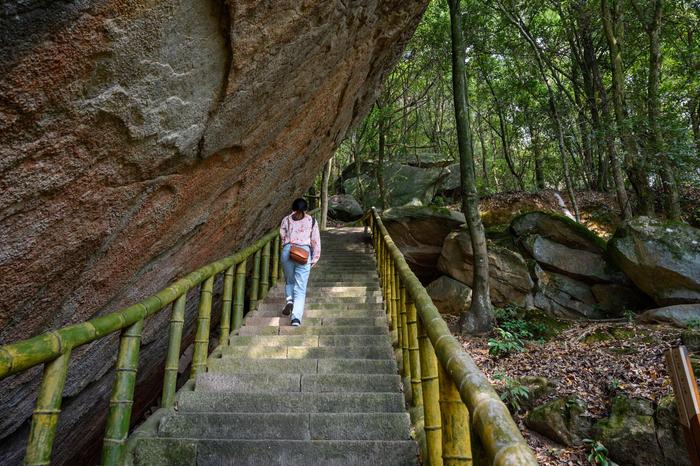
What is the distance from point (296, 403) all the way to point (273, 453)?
0.57 m

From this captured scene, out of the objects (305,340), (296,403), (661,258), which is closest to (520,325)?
(661,258)

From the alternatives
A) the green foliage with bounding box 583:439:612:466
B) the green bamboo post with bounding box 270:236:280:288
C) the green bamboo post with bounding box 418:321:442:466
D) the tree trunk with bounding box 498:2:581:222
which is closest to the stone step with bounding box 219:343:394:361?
the green bamboo post with bounding box 418:321:442:466

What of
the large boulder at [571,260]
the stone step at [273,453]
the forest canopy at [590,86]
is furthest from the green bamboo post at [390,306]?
the large boulder at [571,260]

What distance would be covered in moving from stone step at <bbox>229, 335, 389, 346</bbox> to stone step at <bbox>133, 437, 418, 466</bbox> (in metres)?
1.77

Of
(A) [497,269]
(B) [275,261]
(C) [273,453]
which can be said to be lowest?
(C) [273,453]

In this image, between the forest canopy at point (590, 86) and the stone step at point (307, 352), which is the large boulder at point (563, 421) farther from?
the forest canopy at point (590, 86)

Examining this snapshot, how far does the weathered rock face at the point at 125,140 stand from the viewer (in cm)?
207

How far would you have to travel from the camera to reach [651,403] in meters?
4.59

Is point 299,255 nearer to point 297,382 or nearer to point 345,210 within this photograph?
point 297,382

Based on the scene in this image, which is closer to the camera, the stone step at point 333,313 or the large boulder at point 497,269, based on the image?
the stone step at point 333,313

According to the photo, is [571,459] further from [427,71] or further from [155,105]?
[427,71]

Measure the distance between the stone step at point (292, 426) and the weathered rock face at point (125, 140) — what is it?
1222 mm

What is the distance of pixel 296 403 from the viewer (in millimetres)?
3092

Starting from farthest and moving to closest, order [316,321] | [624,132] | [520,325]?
[624,132]
[520,325]
[316,321]
